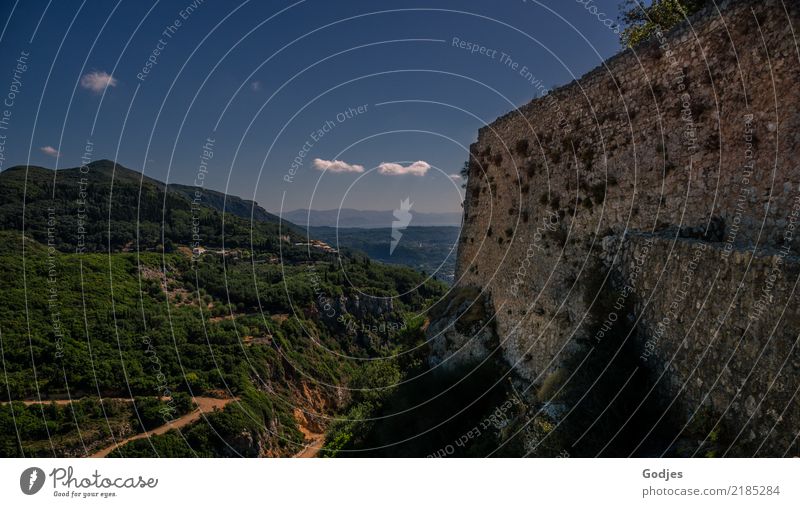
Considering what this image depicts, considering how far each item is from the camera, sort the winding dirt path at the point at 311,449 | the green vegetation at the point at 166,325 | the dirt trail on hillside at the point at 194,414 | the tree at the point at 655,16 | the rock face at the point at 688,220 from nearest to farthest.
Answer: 1. the rock face at the point at 688,220
2. the tree at the point at 655,16
3. the winding dirt path at the point at 311,449
4. the green vegetation at the point at 166,325
5. the dirt trail on hillside at the point at 194,414

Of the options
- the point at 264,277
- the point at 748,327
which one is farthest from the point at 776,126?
the point at 264,277

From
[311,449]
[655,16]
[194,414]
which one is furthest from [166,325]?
[655,16]

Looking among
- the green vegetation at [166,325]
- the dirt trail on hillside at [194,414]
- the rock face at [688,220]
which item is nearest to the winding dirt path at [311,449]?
the green vegetation at [166,325]

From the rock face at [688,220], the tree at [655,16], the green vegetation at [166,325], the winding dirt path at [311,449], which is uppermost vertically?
the tree at [655,16]

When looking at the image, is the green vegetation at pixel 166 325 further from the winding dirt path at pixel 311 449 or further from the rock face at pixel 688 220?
the rock face at pixel 688 220

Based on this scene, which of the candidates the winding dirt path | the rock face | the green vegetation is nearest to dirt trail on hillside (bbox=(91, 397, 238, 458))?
the green vegetation

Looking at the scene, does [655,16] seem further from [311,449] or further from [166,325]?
[166,325]

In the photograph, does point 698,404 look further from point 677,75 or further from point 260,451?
point 260,451

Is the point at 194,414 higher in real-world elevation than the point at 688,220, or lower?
lower

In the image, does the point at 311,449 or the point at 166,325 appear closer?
the point at 311,449
